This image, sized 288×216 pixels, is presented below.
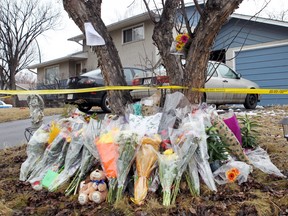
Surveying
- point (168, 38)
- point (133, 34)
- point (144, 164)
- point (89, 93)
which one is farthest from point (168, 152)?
point (133, 34)

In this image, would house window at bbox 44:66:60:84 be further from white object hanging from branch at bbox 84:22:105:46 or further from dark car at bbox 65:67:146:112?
white object hanging from branch at bbox 84:22:105:46

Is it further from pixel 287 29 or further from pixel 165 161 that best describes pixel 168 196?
pixel 287 29

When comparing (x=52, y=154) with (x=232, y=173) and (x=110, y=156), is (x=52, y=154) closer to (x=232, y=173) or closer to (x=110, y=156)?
(x=110, y=156)

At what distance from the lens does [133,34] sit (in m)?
18.0

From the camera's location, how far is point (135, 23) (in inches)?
689

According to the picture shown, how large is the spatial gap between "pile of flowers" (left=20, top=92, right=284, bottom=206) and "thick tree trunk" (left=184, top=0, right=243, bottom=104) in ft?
1.73

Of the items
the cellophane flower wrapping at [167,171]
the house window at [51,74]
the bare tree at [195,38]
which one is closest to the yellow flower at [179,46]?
the bare tree at [195,38]

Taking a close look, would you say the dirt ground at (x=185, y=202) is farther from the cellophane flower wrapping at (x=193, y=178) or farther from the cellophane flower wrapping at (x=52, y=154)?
the cellophane flower wrapping at (x=52, y=154)

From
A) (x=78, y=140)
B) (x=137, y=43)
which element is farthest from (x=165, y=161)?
(x=137, y=43)

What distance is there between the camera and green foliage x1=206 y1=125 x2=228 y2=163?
127 inches

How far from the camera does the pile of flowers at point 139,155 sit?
9.32ft

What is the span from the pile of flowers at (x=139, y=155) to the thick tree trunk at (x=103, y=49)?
0.87 m

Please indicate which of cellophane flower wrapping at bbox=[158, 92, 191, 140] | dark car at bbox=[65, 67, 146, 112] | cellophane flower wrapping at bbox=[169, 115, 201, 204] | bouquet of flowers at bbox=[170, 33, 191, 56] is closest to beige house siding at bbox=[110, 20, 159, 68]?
dark car at bbox=[65, 67, 146, 112]

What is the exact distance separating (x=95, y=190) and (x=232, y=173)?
1341mm
